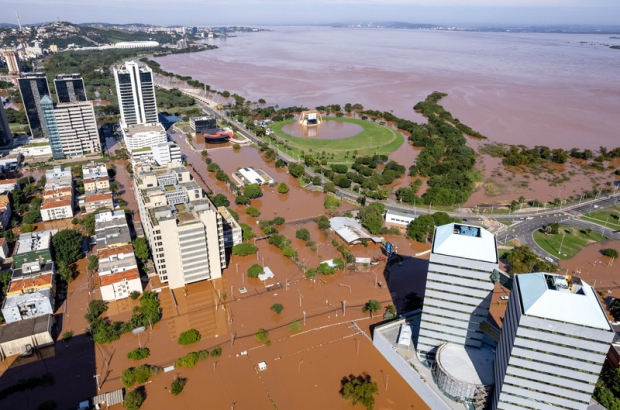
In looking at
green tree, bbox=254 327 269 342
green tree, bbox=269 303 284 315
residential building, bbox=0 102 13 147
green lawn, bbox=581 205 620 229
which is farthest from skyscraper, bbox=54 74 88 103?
green lawn, bbox=581 205 620 229

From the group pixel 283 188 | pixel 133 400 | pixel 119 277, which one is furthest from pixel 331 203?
pixel 133 400

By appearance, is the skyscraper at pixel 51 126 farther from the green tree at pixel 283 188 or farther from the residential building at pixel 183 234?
the green tree at pixel 283 188

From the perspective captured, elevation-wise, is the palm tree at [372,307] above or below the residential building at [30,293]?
below

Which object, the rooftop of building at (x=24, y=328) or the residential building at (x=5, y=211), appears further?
the residential building at (x=5, y=211)

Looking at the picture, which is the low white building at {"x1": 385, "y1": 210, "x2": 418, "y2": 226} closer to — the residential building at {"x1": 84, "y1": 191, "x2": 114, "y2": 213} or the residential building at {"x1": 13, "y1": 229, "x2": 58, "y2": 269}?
the residential building at {"x1": 84, "y1": 191, "x2": 114, "y2": 213}

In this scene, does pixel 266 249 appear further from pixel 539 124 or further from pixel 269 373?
pixel 539 124

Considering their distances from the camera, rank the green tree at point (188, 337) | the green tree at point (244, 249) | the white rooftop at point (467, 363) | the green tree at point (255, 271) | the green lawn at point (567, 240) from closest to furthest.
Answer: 1. the white rooftop at point (467, 363)
2. the green tree at point (188, 337)
3. the green tree at point (255, 271)
4. the green tree at point (244, 249)
5. the green lawn at point (567, 240)

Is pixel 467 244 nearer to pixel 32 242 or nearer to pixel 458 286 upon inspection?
pixel 458 286

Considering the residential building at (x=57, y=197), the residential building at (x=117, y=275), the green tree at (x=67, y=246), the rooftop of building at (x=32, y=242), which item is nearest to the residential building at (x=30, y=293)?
the green tree at (x=67, y=246)
